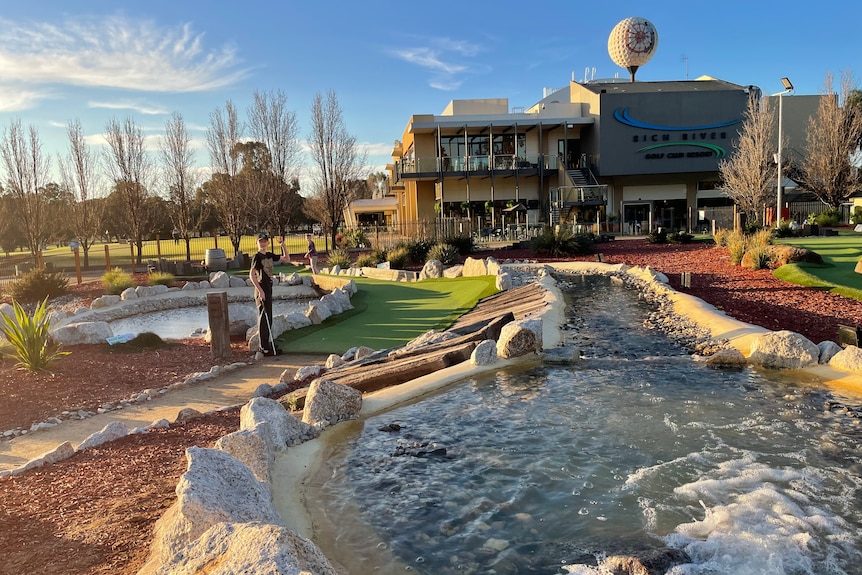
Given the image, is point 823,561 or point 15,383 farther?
point 15,383

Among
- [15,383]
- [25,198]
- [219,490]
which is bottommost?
[15,383]

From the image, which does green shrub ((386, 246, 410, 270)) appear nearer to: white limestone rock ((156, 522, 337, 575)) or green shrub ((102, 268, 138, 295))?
green shrub ((102, 268, 138, 295))

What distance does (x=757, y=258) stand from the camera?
597 inches

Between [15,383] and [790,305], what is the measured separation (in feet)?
40.5

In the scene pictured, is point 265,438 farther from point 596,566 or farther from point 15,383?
point 15,383

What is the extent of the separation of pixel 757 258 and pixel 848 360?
950cm

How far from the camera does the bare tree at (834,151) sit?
33.9 meters

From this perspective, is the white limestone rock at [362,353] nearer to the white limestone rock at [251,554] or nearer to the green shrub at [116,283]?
the white limestone rock at [251,554]

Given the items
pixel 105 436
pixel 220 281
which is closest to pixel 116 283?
pixel 220 281

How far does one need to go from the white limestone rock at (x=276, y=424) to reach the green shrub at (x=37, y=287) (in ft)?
51.5

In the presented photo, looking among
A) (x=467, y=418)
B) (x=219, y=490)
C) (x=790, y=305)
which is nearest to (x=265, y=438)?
(x=219, y=490)

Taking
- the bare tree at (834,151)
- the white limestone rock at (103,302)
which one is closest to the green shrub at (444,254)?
the white limestone rock at (103,302)

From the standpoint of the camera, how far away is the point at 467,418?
228 inches

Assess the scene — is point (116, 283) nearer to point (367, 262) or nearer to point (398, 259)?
point (367, 262)
